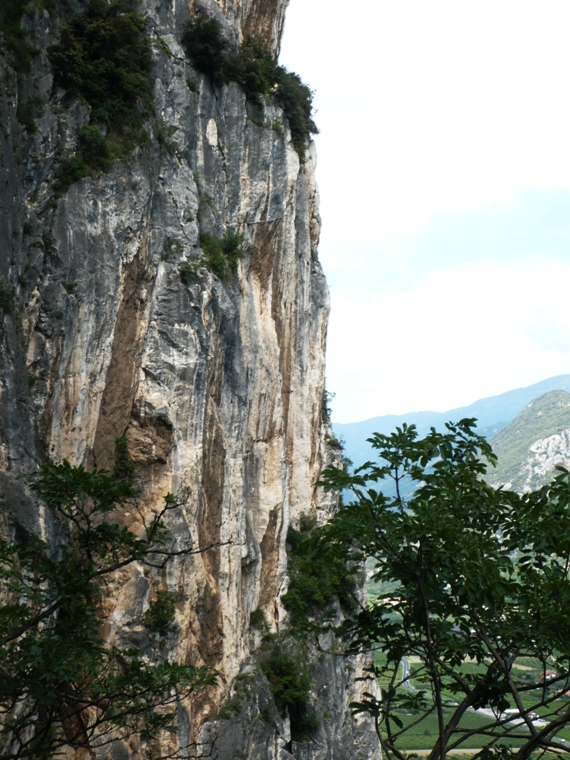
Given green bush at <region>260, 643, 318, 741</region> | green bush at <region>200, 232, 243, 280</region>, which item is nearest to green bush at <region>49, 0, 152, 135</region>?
green bush at <region>200, 232, 243, 280</region>

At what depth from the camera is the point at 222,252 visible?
2372 cm

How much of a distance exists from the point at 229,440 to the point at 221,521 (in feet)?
8.72

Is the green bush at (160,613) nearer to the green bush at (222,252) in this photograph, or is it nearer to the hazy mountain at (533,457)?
the green bush at (222,252)

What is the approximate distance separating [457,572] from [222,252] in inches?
726

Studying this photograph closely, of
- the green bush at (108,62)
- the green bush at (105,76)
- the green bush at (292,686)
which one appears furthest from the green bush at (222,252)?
the green bush at (292,686)

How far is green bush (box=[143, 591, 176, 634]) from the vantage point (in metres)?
17.8

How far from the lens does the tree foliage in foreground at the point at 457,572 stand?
666cm

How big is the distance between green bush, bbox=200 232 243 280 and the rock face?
0.39m

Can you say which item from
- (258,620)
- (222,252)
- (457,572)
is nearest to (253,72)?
(222,252)

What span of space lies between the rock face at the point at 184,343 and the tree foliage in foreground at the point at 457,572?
2065 millimetres

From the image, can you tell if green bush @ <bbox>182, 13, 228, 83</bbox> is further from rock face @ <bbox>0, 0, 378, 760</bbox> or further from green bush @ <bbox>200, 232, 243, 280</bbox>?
green bush @ <bbox>200, 232, 243, 280</bbox>

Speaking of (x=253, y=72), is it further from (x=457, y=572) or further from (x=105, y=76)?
(x=457, y=572)

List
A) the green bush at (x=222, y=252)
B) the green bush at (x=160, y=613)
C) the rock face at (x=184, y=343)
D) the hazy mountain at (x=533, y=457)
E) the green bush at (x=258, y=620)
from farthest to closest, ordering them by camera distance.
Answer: the hazy mountain at (x=533, y=457) → the green bush at (x=258, y=620) → the green bush at (x=222, y=252) → the green bush at (x=160, y=613) → the rock face at (x=184, y=343)

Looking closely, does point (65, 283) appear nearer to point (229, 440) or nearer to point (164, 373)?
point (164, 373)
